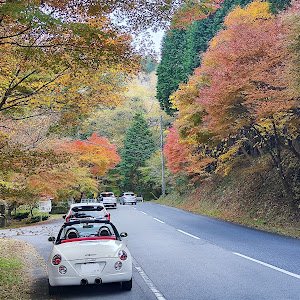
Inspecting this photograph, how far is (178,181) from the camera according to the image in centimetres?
3884

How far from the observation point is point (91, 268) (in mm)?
6781

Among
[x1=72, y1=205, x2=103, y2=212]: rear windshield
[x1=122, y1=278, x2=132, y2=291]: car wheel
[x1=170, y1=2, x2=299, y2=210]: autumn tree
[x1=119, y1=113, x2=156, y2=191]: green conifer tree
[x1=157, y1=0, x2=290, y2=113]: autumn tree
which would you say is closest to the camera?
[x1=122, y1=278, x2=132, y2=291]: car wheel

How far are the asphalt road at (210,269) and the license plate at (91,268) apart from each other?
1.52 feet

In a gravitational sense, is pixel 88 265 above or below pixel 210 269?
above

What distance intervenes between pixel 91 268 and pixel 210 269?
3067 millimetres

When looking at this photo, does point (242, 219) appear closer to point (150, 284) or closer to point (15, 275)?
point (150, 284)

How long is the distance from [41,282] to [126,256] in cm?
227

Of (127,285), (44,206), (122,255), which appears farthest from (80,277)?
(44,206)

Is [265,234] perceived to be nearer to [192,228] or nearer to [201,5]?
[192,228]

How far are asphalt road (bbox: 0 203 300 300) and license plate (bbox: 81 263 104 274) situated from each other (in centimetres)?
46

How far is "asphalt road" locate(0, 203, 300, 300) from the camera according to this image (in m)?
6.73

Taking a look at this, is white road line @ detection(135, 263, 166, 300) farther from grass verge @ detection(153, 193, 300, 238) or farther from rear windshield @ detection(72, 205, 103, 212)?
grass verge @ detection(153, 193, 300, 238)

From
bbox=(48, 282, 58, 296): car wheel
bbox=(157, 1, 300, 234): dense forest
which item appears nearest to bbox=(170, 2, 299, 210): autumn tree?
bbox=(157, 1, 300, 234): dense forest

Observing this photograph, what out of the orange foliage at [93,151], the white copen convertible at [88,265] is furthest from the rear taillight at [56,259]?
the orange foliage at [93,151]
